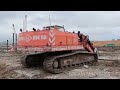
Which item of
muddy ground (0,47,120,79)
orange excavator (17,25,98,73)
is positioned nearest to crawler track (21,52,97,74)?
orange excavator (17,25,98,73)

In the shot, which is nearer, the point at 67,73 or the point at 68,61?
the point at 67,73

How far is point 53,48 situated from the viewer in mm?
9820

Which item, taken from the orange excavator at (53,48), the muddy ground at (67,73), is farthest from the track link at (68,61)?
the muddy ground at (67,73)

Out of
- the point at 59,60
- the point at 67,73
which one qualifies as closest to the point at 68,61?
the point at 59,60

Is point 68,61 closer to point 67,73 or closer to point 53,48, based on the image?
point 67,73

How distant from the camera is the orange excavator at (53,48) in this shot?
32.7 feet

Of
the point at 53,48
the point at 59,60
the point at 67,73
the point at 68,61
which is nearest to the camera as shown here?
the point at 53,48

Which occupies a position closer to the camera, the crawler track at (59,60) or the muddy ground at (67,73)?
the muddy ground at (67,73)

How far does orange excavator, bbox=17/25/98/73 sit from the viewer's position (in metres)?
9.95

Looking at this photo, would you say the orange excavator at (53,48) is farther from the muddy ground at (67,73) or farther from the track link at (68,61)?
the muddy ground at (67,73)

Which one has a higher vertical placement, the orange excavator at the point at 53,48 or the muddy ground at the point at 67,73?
the orange excavator at the point at 53,48

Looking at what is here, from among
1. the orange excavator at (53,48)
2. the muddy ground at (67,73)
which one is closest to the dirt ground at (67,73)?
the muddy ground at (67,73)
